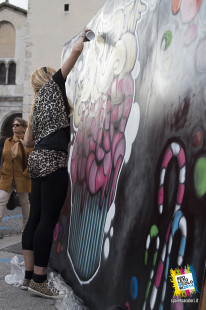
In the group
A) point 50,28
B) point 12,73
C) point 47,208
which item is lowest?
point 47,208

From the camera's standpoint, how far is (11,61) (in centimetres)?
2247

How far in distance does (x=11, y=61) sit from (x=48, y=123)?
21.3 meters

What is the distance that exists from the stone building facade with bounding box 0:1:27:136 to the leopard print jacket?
65.6 ft

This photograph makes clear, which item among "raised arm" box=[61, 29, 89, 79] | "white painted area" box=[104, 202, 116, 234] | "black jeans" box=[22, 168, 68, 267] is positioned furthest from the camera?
"black jeans" box=[22, 168, 68, 267]

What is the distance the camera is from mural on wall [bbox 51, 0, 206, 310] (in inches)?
50.8

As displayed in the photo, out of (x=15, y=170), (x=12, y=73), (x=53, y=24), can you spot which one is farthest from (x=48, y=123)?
(x=12, y=73)

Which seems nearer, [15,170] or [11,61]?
[15,170]

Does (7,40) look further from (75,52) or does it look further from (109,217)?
(109,217)

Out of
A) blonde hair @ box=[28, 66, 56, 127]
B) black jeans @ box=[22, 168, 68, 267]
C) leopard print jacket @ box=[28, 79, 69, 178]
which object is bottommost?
black jeans @ box=[22, 168, 68, 267]

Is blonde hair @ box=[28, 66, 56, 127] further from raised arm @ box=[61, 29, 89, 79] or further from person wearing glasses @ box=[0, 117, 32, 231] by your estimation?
person wearing glasses @ box=[0, 117, 32, 231]

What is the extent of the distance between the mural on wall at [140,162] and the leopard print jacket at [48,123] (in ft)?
0.65

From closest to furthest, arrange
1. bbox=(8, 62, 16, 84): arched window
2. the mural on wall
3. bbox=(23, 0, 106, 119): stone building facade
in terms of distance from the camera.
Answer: the mural on wall
bbox=(23, 0, 106, 119): stone building facade
bbox=(8, 62, 16, 84): arched window

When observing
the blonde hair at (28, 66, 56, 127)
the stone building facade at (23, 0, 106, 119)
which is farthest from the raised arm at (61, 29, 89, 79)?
the stone building facade at (23, 0, 106, 119)

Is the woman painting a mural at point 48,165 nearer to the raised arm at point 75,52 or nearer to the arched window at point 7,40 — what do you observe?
the raised arm at point 75,52
